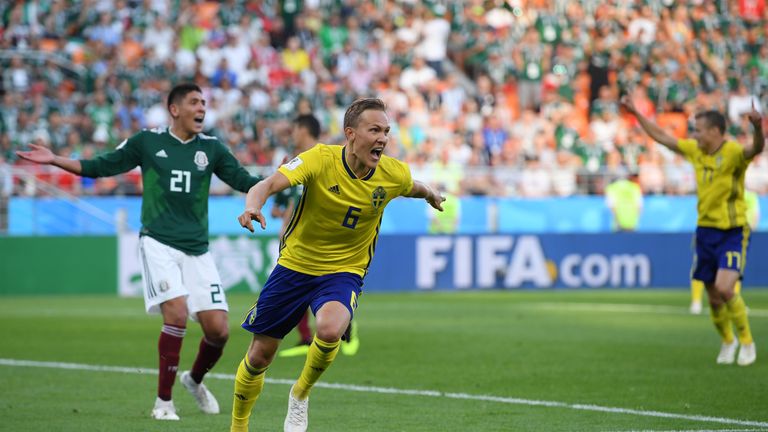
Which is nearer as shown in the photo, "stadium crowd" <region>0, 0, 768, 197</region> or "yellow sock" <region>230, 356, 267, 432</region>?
"yellow sock" <region>230, 356, 267, 432</region>

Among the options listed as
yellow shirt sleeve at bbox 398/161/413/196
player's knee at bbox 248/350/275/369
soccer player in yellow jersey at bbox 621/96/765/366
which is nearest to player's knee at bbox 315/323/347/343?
player's knee at bbox 248/350/275/369

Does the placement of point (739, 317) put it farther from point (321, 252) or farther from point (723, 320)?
point (321, 252)

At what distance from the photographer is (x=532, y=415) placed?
8828mm

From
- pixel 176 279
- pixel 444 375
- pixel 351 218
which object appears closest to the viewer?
pixel 351 218

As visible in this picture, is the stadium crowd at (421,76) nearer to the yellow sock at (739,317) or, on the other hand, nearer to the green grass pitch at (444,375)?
the green grass pitch at (444,375)

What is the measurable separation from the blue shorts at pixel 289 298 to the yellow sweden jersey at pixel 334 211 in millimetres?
63

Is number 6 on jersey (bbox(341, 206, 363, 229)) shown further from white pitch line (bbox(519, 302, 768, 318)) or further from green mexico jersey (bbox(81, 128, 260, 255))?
white pitch line (bbox(519, 302, 768, 318))

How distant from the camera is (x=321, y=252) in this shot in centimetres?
747

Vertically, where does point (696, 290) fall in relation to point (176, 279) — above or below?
below

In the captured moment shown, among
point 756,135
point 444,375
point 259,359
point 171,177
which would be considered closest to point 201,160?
point 171,177

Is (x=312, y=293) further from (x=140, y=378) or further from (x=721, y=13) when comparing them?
(x=721, y=13)

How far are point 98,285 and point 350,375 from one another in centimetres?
1229

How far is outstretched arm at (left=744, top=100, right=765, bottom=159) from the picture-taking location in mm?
10726

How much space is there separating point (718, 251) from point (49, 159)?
6.66m
